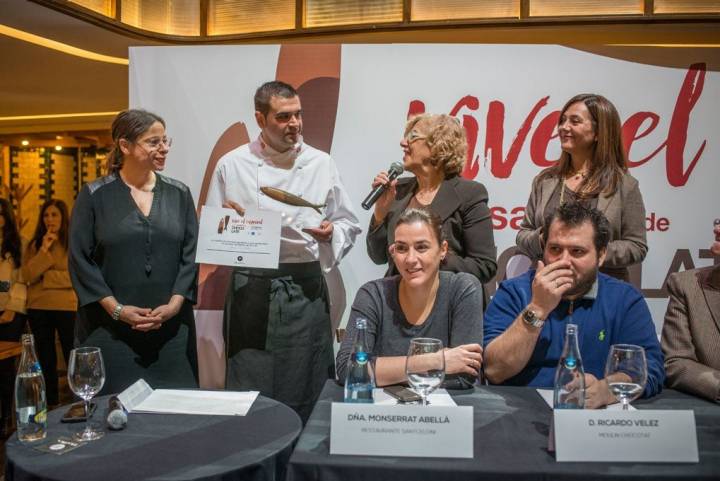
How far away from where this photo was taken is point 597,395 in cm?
147

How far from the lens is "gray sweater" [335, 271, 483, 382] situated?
1.90 metres

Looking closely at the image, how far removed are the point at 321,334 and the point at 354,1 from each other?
2849 millimetres

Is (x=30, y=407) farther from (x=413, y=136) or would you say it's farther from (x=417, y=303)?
(x=413, y=136)

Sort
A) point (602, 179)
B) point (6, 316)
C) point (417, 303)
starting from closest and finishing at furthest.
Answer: point (417, 303), point (602, 179), point (6, 316)

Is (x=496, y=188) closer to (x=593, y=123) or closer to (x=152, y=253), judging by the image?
(x=593, y=123)

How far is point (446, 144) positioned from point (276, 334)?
106cm

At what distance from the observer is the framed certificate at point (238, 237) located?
99.5 inches

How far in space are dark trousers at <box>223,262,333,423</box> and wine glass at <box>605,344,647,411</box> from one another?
5.00 ft

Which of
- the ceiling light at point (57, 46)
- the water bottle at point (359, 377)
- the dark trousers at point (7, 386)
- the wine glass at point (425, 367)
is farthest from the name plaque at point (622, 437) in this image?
the ceiling light at point (57, 46)

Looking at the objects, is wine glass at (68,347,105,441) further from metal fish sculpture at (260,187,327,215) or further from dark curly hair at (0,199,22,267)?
dark curly hair at (0,199,22,267)

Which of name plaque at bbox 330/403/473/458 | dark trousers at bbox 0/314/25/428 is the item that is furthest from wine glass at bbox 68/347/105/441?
dark trousers at bbox 0/314/25/428

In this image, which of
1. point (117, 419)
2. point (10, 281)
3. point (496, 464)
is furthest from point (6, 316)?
point (496, 464)

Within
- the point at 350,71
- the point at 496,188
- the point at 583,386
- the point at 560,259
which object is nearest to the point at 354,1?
the point at 350,71

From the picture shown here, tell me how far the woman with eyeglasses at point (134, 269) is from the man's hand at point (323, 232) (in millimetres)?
505
